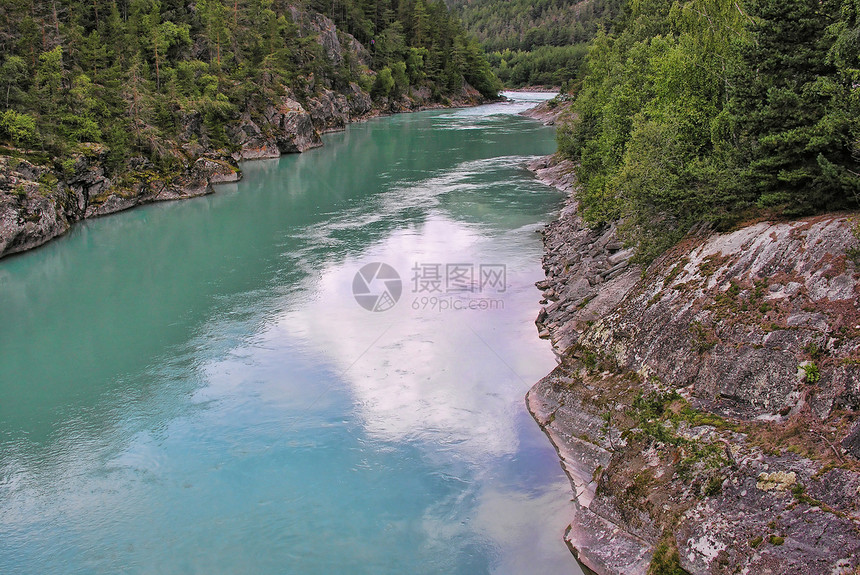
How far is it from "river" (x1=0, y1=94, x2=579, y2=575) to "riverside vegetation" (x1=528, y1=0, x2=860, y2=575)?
1.89m

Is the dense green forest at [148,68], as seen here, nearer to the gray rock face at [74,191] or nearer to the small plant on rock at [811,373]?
the gray rock face at [74,191]

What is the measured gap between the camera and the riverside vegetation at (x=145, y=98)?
37.8m

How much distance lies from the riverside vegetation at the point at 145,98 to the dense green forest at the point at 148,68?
0.12m

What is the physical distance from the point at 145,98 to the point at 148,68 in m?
7.32

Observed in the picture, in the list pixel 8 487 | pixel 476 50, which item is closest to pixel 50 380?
pixel 8 487

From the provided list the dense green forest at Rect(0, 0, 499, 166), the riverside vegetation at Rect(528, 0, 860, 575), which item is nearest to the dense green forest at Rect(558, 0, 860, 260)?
the riverside vegetation at Rect(528, 0, 860, 575)

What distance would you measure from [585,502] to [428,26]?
129 meters

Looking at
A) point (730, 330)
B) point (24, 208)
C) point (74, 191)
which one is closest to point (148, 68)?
point (74, 191)

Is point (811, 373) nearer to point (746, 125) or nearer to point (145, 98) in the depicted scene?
point (746, 125)

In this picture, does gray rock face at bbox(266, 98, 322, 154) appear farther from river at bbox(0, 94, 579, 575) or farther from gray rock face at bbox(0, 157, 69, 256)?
gray rock face at bbox(0, 157, 69, 256)

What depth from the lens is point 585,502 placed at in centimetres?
1527

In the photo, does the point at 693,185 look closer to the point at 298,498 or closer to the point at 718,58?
the point at 718,58

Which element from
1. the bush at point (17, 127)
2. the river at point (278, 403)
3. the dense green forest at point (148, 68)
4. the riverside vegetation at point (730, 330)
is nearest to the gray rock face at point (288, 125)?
the dense green forest at point (148, 68)

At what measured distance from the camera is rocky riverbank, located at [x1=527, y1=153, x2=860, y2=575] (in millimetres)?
11227
